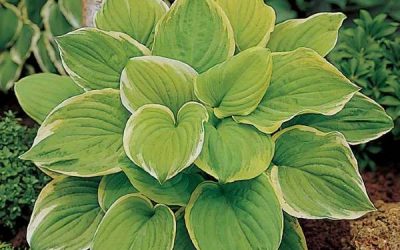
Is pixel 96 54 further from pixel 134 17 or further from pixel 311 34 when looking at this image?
pixel 311 34

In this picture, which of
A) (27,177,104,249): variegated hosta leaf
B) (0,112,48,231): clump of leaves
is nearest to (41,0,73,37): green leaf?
(0,112,48,231): clump of leaves

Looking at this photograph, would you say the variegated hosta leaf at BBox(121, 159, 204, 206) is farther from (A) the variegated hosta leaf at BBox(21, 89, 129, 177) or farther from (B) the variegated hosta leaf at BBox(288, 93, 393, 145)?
(B) the variegated hosta leaf at BBox(288, 93, 393, 145)

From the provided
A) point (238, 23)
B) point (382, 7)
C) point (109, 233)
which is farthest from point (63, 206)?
point (382, 7)

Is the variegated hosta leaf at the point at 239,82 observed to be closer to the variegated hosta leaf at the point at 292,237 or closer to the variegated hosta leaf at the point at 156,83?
the variegated hosta leaf at the point at 156,83

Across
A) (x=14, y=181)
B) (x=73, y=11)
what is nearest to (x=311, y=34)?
(x=14, y=181)

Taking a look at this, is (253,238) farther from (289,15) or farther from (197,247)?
(289,15)

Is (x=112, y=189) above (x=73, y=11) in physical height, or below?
above
